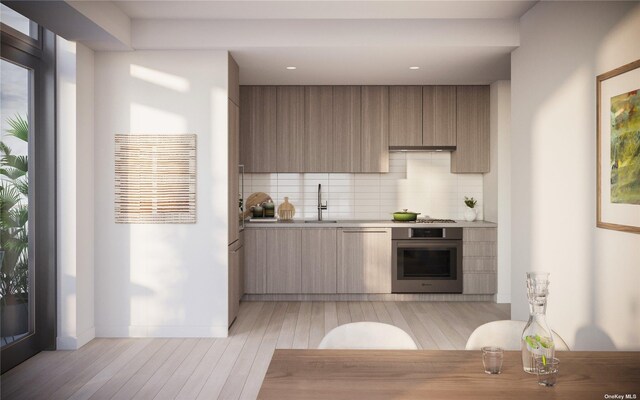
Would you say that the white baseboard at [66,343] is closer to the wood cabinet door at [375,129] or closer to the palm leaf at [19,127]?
the palm leaf at [19,127]

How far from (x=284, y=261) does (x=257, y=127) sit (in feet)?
5.44

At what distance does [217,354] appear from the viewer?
14.6 ft

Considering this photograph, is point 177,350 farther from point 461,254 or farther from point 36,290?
point 461,254

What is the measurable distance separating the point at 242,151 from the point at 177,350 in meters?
2.84

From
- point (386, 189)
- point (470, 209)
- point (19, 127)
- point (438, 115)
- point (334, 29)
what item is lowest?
point (470, 209)

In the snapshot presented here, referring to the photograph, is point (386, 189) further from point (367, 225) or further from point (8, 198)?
point (8, 198)

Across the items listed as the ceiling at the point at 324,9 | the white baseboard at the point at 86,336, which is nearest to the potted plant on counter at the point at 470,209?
the ceiling at the point at 324,9

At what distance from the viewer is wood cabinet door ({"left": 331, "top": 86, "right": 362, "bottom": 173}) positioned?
6703 millimetres

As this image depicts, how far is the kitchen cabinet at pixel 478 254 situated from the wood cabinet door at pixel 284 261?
76.2 inches

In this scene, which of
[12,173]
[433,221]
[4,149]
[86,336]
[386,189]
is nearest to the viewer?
[4,149]

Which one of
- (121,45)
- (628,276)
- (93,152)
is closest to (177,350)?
(93,152)

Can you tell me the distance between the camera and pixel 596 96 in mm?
→ 3396

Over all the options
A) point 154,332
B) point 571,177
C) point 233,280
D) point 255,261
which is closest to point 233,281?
point 233,280

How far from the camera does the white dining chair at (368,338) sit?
224cm
